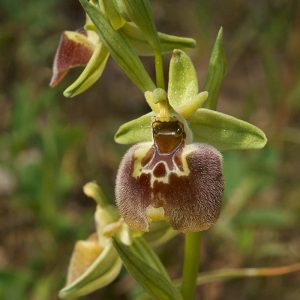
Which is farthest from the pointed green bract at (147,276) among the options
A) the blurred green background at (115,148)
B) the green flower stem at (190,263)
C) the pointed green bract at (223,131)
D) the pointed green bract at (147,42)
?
the blurred green background at (115,148)

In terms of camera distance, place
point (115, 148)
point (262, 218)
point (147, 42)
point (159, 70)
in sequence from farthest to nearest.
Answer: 1. point (115, 148)
2. point (262, 218)
3. point (147, 42)
4. point (159, 70)

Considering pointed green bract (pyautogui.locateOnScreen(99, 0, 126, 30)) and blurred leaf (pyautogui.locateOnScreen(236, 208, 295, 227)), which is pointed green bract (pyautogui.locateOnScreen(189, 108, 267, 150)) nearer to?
pointed green bract (pyautogui.locateOnScreen(99, 0, 126, 30))

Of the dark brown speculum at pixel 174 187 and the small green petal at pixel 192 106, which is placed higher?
the small green petal at pixel 192 106

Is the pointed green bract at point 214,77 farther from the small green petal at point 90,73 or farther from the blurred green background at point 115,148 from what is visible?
the blurred green background at point 115,148

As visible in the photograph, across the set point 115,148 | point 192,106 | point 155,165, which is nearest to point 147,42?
point 192,106

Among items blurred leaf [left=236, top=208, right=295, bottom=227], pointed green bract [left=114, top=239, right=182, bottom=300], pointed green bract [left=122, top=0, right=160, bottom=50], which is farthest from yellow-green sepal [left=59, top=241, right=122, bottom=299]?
blurred leaf [left=236, top=208, right=295, bottom=227]

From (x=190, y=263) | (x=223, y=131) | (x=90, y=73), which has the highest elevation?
(x=90, y=73)

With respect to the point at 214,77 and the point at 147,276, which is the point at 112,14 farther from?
the point at 147,276
